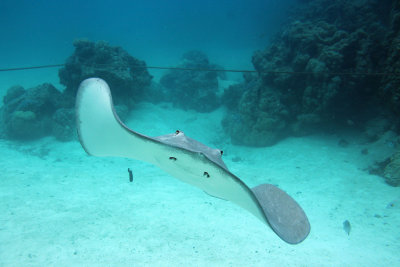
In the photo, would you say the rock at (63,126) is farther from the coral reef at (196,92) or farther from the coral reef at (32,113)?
the coral reef at (196,92)

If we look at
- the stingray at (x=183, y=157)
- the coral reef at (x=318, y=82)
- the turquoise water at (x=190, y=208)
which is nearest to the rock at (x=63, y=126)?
the turquoise water at (x=190, y=208)

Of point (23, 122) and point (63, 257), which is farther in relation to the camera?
point (23, 122)

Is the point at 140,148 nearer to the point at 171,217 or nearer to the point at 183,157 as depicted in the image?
the point at 183,157

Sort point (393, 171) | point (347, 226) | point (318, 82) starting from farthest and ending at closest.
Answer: point (318, 82), point (393, 171), point (347, 226)

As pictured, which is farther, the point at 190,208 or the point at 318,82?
the point at 318,82

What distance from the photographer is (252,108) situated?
992cm

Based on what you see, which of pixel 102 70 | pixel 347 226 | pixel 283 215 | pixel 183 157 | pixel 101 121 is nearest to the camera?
pixel 183 157

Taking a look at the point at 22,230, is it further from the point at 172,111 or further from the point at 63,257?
the point at 172,111

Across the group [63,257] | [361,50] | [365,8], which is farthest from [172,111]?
[365,8]

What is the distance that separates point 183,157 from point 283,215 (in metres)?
1.48

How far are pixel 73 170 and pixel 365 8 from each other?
54.0ft

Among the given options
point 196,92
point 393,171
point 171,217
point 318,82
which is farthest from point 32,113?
point 393,171

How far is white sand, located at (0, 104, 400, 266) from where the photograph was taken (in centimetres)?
325

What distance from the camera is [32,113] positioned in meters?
9.74
